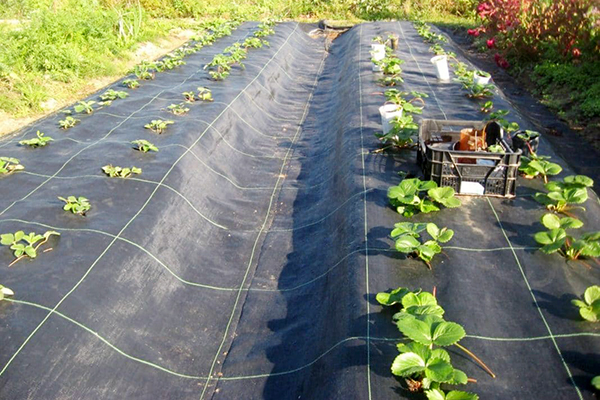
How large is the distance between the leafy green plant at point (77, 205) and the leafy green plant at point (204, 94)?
124 inches

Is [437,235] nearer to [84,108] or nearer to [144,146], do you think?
[144,146]

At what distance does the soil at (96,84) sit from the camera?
779 cm

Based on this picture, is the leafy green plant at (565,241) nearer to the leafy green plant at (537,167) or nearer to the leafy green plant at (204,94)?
the leafy green plant at (537,167)

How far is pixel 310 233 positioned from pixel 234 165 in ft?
5.73

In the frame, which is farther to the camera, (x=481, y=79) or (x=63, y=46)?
(x=63, y=46)

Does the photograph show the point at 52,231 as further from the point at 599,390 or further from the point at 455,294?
the point at 599,390

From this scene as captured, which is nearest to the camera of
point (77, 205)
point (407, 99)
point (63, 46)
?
point (77, 205)

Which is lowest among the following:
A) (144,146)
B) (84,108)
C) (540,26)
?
Answer: (144,146)

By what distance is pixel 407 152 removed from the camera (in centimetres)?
505

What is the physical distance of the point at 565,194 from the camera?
3764 mm

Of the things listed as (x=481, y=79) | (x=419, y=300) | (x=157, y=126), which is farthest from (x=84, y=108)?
(x=419, y=300)

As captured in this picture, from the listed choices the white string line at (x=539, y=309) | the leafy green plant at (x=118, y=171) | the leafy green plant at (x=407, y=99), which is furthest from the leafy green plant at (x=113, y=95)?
the white string line at (x=539, y=309)

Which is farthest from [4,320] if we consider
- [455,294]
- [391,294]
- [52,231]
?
[455,294]

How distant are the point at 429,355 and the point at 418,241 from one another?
113cm
